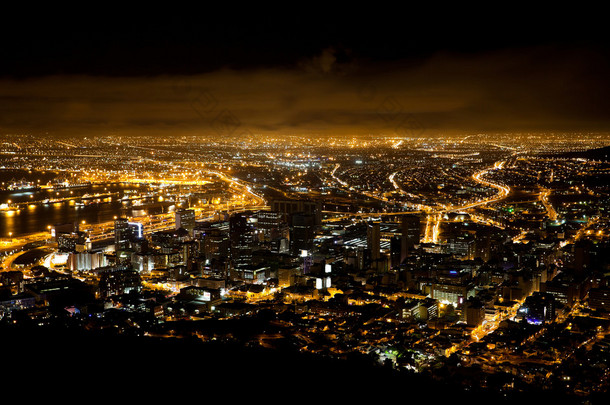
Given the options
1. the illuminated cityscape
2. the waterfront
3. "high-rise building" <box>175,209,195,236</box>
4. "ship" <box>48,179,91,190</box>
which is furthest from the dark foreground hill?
"ship" <box>48,179,91,190</box>

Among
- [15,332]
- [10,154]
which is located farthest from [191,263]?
[10,154]

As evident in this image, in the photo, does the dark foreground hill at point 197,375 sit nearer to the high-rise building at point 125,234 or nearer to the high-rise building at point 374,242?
Answer: the high-rise building at point 374,242

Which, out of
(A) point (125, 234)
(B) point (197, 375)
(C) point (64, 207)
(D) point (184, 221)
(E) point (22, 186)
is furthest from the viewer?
(E) point (22, 186)

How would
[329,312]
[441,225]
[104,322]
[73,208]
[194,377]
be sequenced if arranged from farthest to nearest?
1. [73,208]
2. [441,225]
3. [329,312]
4. [104,322]
5. [194,377]

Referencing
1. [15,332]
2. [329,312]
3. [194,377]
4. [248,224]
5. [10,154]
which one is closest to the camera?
[194,377]

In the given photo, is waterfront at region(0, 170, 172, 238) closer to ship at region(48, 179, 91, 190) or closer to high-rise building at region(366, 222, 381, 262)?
ship at region(48, 179, 91, 190)

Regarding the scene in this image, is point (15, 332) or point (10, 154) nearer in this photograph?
point (15, 332)

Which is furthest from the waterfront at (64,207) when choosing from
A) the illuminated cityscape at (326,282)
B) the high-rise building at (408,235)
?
the high-rise building at (408,235)

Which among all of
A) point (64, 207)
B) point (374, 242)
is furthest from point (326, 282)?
point (64, 207)

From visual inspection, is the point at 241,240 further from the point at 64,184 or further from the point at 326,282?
the point at 64,184

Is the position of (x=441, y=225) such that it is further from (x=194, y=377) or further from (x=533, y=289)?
(x=194, y=377)
